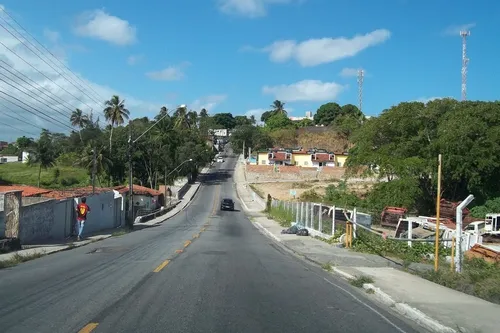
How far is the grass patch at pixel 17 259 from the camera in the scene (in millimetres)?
13738

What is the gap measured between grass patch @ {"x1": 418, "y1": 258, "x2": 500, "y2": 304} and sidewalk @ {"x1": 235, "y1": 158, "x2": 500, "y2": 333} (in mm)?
286

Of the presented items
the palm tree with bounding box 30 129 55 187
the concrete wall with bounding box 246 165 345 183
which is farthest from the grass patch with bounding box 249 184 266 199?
the palm tree with bounding box 30 129 55 187

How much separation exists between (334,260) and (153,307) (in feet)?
30.6

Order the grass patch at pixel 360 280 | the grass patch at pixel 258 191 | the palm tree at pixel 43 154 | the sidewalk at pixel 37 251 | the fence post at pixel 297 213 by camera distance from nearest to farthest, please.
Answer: the grass patch at pixel 360 280 → the sidewalk at pixel 37 251 → the fence post at pixel 297 213 → the grass patch at pixel 258 191 → the palm tree at pixel 43 154

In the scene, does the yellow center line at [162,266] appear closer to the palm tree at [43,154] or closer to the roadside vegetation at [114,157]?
the roadside vegetation at [114,157]

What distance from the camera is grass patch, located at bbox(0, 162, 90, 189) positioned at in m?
91.4

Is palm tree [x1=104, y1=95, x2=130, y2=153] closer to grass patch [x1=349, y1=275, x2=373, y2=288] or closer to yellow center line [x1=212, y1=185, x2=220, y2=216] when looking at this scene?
yellow center line [x1=212, y1=185, x2=220, y2=216]

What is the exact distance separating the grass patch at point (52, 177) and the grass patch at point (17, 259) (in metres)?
74.8

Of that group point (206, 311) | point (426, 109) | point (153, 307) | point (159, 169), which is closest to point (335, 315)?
point (206, 311)

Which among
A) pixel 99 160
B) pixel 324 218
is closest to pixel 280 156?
pixel 99 160

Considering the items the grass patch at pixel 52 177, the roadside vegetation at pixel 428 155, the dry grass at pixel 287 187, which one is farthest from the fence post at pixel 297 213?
the grass patch at pixel 52 177

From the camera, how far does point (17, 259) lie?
1465 centimetres

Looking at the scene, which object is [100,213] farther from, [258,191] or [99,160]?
[258,191]

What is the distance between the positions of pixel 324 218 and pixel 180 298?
19195mm
